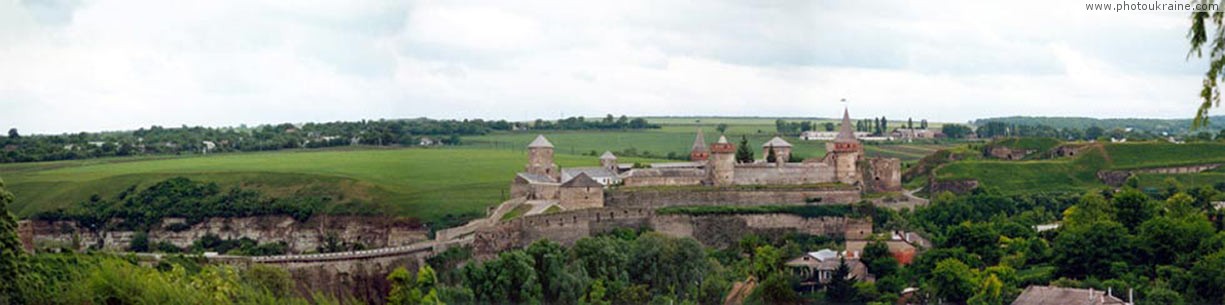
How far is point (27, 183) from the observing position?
64.1 meters

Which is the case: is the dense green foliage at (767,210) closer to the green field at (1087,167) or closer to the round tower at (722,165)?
the round tower at (722,165)

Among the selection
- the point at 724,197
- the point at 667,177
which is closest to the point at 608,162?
the point at 667,177

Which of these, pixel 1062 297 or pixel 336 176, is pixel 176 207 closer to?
pixel 336 176

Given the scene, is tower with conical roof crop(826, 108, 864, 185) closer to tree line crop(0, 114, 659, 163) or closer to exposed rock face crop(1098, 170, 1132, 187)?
exposed rock face crop(1098, 170, 1132, 187)

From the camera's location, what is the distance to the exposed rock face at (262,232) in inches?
2203

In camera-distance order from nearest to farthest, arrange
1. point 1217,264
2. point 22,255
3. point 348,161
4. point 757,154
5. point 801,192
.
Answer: point 22,255
point 1217,264
point 801,192
point 348,161
point 757,154

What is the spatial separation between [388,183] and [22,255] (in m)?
36.3

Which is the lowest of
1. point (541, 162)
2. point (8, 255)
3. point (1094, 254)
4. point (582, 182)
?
point (1094, 254)

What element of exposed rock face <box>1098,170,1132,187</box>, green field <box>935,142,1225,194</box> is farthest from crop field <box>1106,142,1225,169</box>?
exposed rock face <box>1098,170,1132,187</box>

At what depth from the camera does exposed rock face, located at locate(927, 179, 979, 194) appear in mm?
60562

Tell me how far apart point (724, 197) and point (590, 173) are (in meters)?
5.74

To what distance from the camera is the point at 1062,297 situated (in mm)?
35375

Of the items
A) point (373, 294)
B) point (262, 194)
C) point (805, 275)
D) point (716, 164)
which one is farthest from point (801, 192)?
point (262, 194)

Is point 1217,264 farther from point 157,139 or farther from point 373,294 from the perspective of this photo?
point 157,139
